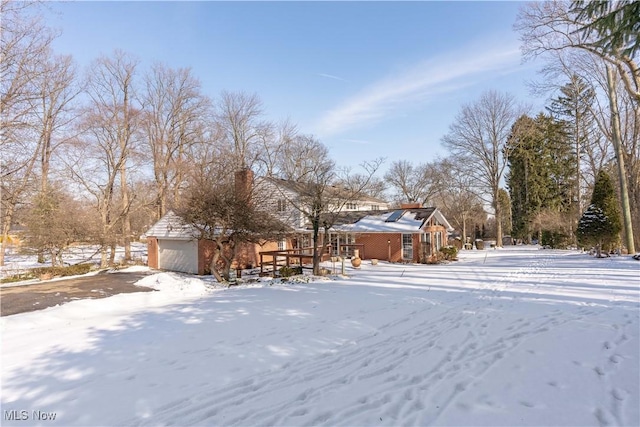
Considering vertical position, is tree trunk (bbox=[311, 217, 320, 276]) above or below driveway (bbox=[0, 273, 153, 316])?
above

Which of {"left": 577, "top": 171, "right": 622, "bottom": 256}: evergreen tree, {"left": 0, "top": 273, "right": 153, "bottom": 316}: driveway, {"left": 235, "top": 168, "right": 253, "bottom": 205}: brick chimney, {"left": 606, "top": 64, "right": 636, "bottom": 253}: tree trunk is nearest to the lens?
{"left": 0, "top": 273, "right": 153, "bottom": 316}: driveway

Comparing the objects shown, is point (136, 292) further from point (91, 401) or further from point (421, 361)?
point (421, 361)

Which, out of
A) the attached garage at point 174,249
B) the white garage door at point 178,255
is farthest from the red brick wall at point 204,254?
the white garage door at point 178,255

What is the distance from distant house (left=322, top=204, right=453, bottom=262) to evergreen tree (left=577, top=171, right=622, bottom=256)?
817 centimetres

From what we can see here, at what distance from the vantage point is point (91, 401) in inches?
146

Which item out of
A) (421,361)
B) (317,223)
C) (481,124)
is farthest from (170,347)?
(481,124)

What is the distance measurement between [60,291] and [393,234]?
58.0 feet

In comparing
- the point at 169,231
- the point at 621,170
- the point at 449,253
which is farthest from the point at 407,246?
the point at 169,231

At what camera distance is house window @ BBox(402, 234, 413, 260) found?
2112 cm

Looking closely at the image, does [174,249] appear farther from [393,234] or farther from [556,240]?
[556,240]

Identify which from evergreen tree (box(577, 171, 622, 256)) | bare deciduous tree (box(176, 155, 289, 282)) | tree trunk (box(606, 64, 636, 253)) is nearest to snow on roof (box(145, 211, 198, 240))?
bare deciduous tree (box(176, 155, 289, 282))

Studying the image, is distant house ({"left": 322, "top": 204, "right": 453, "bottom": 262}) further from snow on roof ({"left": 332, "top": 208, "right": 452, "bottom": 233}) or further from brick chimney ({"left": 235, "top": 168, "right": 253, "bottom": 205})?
brick chimney ({"left": 235, "top": 168, "right": 253, "bottom": 205})

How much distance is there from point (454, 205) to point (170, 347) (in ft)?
132

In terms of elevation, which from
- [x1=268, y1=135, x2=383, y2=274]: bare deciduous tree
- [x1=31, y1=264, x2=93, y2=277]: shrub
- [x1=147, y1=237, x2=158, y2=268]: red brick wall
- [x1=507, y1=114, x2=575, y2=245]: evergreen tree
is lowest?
[x1=31, y1=264, x2=93, y2=277]: shrub
